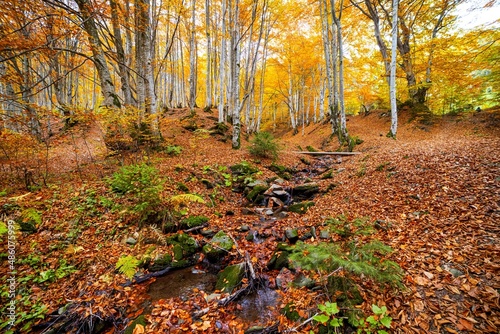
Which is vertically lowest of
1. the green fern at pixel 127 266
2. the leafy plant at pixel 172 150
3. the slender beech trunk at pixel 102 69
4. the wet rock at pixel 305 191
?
the green fern at pixel 127 266

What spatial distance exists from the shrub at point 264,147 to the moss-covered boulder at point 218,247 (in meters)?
5.67

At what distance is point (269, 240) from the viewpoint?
4852 mm

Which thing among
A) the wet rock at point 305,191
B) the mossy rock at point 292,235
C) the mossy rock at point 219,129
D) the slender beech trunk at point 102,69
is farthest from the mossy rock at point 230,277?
the mossy rock at point 219,129

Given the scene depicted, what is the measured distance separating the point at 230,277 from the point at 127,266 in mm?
1829

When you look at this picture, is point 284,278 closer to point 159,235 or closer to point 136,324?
point 136,324

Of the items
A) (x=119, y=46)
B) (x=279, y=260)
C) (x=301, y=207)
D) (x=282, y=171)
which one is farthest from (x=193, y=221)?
(x=119, y=46)

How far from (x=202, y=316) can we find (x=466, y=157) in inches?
289

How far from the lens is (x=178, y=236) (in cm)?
478

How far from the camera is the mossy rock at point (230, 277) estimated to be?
11.8 ft

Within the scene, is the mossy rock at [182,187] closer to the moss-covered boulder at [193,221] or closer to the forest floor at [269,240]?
the forest floor at [269,240]

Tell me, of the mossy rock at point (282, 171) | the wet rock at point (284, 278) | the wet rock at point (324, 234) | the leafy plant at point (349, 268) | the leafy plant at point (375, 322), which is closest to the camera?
the leafy plant at point (375, 322)

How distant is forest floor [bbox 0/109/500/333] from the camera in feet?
8.59

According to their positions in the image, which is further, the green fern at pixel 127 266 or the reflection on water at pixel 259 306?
the green fern at pixel 127 266

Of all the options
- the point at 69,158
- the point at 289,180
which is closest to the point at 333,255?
the point at 289,180
